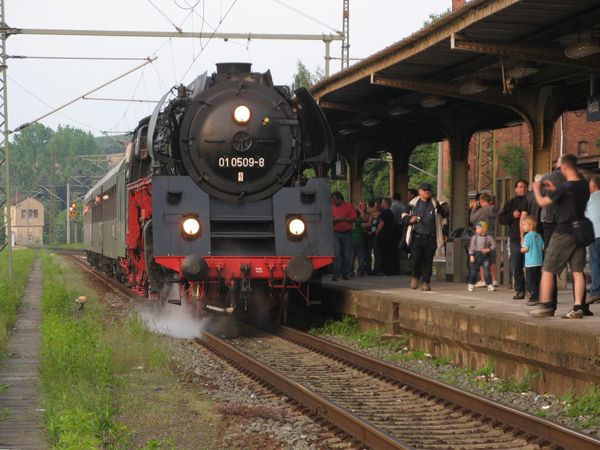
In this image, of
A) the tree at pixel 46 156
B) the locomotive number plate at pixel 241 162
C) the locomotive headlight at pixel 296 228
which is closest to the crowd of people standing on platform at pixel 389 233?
the locomotive headlight at pixel 296 228

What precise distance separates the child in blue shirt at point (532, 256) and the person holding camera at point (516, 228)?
42.2 inches

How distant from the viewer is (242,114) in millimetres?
14406

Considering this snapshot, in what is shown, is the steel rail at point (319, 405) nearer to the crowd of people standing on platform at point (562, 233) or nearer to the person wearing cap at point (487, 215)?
the crowd of people standing on platform at point (562, 233)

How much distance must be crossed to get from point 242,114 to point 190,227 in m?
1.74

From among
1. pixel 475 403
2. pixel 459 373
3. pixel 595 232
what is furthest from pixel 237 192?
pixel 475 403

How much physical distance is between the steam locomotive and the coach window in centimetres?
2251

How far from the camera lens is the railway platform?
→ 9.04 meters

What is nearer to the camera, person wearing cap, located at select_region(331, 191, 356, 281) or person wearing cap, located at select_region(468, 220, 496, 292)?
person wearing cap, located at select_region(468, 220, 496, 292)

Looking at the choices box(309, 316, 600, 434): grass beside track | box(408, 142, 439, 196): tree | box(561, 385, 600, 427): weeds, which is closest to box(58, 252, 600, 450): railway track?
box(309, 316, 600, 434): grass beside track

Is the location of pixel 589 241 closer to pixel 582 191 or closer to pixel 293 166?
pixel 582 191

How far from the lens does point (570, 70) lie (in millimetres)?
15250

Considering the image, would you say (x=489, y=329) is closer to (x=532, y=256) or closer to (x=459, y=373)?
A: (x=459, y=373)

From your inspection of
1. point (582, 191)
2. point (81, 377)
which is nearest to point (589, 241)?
point (582, 191)

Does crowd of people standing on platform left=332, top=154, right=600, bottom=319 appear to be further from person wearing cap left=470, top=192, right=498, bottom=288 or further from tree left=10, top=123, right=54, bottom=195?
tree left=10, top=123, right=54, bottom=195
